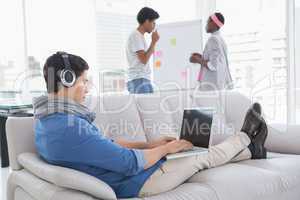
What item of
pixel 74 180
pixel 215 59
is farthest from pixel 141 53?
pixel 74 180

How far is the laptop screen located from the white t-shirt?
1.16 metres

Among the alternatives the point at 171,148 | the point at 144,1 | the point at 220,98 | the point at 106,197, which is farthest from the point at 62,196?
the point at 144,1

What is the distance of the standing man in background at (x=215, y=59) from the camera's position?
356 cm

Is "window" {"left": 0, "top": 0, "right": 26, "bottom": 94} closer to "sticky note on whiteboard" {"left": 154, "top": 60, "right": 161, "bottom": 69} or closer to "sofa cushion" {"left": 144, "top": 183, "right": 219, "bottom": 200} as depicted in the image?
"sticky note on whiteboard" {"left": 154, "top": 60, "right": 161, "bottom": 69}

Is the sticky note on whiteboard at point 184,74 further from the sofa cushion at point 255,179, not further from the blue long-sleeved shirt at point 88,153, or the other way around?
the blue long-sleeved shirt at point 88,153

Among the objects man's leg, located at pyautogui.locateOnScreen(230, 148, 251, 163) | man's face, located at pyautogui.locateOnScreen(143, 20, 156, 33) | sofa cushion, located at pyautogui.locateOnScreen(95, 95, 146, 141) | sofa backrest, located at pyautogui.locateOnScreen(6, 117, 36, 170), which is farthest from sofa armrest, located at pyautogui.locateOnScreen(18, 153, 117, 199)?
man's face, located at pyautogui.locateOnScreen(143, 20, 156, 33)

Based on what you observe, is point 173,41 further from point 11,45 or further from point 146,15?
point 11,45

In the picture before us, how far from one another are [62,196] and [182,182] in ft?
2.25

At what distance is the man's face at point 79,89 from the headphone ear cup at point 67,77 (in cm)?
4

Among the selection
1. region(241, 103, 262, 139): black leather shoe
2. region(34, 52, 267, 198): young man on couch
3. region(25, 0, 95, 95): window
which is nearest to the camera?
region(34, 52, 267, 198): young man on couch

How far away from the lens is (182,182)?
1.83 meters

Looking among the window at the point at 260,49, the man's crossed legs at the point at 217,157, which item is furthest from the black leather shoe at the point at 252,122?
the window at the point at 260,49

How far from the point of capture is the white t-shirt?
10.3ft

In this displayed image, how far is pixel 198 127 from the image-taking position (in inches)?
78.5
